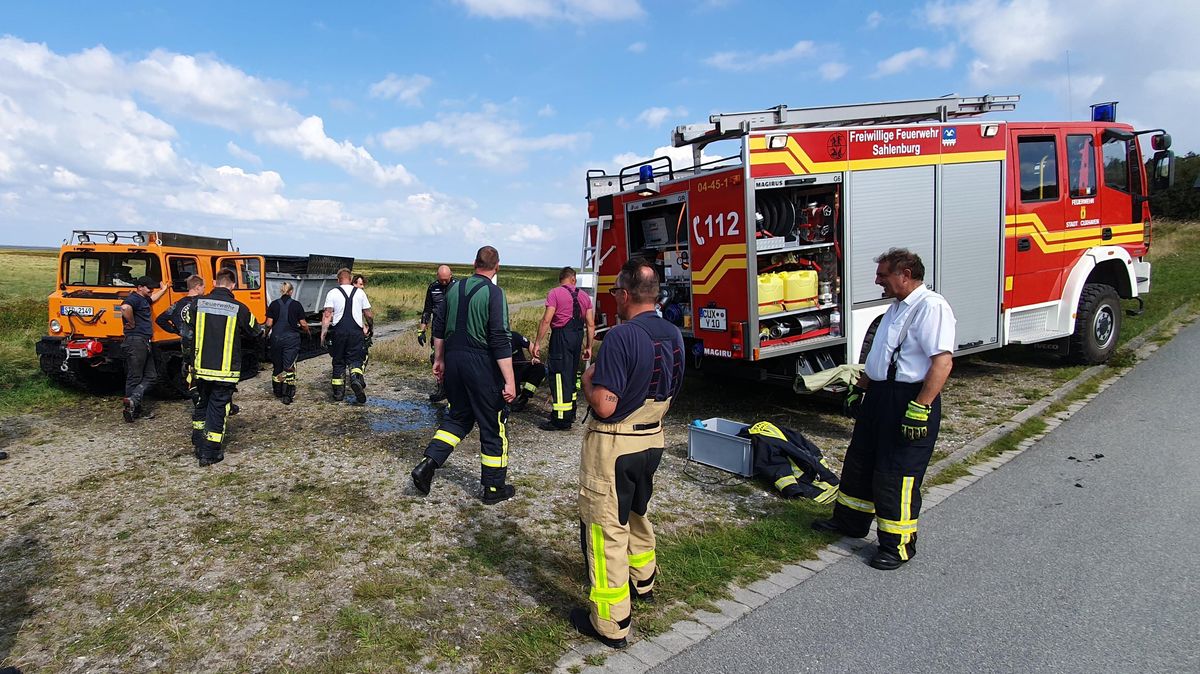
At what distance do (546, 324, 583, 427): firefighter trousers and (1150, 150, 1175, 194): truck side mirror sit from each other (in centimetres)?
786

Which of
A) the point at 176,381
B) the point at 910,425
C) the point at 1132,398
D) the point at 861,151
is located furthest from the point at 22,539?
the point at 1132,398

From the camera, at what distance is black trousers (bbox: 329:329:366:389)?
8508 millimetres

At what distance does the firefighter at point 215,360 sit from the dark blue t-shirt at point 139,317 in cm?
263

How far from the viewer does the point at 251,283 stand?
438 inches

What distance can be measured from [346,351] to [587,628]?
20.7 feet

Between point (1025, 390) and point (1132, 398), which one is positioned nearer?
point (1132, 398)

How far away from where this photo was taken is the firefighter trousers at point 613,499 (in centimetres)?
308

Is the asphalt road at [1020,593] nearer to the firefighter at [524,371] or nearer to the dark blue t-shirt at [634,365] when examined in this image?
the dark blue t-shirt at [634,365]

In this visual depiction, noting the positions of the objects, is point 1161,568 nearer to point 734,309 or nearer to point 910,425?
point 910,425

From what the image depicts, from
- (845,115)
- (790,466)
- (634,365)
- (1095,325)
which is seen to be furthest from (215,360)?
(1095,325)

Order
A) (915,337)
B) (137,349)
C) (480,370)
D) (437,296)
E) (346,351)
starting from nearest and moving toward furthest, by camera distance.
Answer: (915,337), (480,370), (137,349), (346,351), (437,296)

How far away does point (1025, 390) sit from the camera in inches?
319

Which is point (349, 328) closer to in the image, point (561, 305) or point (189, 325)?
point (189, 325)

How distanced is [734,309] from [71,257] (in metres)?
8.82
